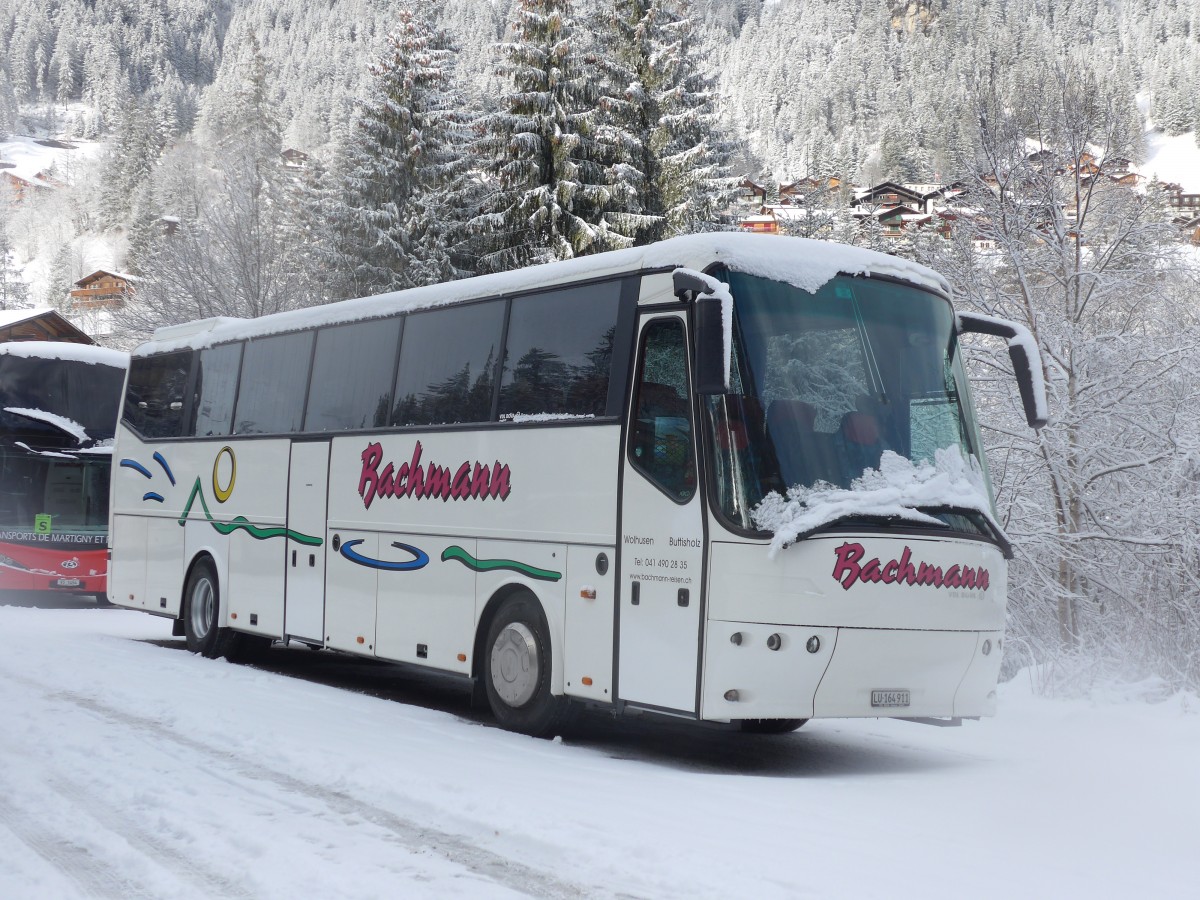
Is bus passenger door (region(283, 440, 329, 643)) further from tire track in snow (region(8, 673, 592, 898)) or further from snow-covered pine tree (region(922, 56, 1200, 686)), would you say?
snow-covered pine tree (region(922, 56, 1200, 686))

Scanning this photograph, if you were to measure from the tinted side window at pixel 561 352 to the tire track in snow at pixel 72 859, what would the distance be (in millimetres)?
4616

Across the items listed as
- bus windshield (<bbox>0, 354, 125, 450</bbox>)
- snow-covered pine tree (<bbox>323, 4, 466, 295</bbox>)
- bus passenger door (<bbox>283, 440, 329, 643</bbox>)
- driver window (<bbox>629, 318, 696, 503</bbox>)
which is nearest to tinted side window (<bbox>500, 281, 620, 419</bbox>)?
driver window (<bbox>629, 318, 696, 503</bbox>)

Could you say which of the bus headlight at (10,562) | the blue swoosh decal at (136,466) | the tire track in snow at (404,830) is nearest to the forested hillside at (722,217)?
the tire track in snow at (404,830)

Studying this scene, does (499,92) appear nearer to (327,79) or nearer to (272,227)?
(272,227)

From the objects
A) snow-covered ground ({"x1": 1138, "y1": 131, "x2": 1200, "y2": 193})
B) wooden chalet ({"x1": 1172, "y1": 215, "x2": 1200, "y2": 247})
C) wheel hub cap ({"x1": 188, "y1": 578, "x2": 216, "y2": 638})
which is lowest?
wheel hub cap ({"x1": 188, "y1": 578, "x2": 216, "y2": 638})

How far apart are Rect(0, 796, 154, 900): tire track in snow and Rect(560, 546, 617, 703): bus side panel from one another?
383 cm

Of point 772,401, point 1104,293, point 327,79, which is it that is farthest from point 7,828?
point 327,79

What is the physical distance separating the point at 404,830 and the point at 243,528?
8.49 metres

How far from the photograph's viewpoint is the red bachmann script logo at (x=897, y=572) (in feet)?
27.6

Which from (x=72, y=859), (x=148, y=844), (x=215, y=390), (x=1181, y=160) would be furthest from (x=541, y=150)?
(x=1181, y=160)

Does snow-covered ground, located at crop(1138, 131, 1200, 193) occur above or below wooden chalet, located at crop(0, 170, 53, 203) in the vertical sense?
above

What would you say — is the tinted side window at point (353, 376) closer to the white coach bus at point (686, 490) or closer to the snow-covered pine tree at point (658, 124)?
the white coach bus at point (686, 490)

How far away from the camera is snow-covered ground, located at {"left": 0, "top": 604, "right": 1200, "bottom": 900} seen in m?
5.75

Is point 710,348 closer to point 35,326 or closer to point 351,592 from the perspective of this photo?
point 351,592
